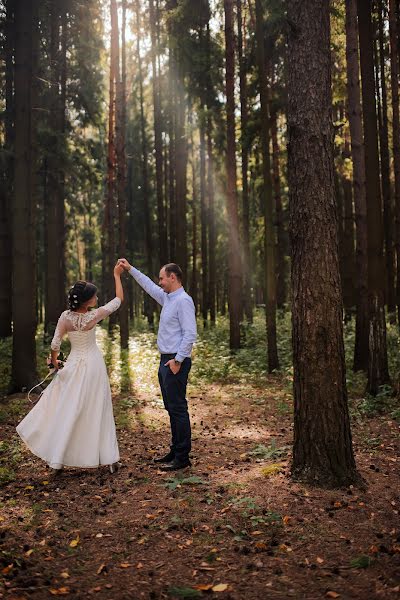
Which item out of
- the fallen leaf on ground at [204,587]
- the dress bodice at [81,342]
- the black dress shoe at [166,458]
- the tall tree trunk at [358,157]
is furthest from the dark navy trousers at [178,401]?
the tall tree trunk at [358,157]

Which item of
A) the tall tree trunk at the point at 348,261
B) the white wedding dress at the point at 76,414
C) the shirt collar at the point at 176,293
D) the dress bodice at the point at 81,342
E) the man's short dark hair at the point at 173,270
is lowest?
the white wedding dress at the point at 76,414

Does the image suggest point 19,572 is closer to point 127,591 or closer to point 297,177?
point 127,591

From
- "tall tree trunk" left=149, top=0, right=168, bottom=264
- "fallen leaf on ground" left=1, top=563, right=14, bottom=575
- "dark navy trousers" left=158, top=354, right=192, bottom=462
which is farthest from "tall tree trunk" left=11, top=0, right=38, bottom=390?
"tall tree trunk" left=149, top=0, right=168, bottom=264

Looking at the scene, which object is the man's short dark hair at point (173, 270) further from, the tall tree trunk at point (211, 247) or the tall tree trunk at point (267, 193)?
the tall tree trunk at point (211, 247)

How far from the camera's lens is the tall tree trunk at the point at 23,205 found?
11125 mm

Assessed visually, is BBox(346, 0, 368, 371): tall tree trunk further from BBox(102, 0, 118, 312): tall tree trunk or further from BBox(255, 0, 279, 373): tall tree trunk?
BBox(102, 0, 118, 312): tall tree trunk

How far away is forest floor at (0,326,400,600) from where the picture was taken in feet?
13.0

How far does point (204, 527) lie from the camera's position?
4.98 metres

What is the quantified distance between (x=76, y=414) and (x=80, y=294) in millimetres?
1482

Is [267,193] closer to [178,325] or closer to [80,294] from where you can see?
[178,325]

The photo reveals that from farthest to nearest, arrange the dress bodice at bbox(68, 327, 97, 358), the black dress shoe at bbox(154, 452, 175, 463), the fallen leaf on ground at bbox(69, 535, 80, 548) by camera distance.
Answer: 1. the black dress shoe at bbox(154, 452, 175, 463)
2. the dress bodice at bbox(68, 327, 97, 358)
3. the fallen leaf on ground at bbox(69, 535, 80, 548)

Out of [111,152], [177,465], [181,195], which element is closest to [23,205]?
[177,465]

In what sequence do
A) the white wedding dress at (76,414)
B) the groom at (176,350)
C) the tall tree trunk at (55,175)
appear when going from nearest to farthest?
1. the white wedding dress at (76,414)
2. the groom at (176,350)
3. the tall tree trunk at (55,175)

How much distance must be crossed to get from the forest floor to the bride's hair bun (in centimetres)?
215
